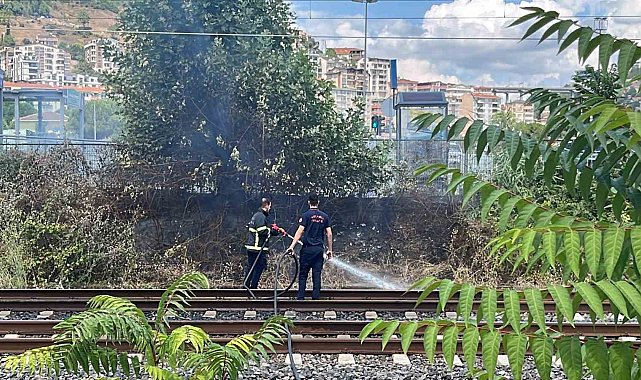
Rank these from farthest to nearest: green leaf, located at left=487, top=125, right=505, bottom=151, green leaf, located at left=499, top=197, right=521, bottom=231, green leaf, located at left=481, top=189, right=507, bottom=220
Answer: green leaf, located at left=487, top=125, right=505, bottom=151 → green leaf, located at left=481, top=189, right=507, bottom=220 → green leaf, located at left=499, top=197, right=521, bottom=231

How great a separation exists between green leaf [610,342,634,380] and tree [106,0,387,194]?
Answer: 14794 mm

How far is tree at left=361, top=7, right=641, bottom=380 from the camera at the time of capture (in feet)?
6.56

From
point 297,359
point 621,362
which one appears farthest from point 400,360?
point 621,362

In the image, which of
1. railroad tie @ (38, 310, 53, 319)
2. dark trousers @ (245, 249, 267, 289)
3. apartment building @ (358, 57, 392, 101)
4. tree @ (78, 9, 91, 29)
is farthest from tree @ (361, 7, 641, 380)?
tree @ (78, 9, 91, 29)

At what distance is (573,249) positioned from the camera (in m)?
2.05

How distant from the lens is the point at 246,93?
16.8m

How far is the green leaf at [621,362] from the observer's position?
2.07 meters

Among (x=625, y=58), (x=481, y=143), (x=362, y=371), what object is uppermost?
(x=625, y=58)

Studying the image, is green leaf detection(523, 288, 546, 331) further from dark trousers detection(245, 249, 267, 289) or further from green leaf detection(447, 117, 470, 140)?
dark trousers detection(245, 249, 267, 289)

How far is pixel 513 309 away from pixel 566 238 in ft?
0.89

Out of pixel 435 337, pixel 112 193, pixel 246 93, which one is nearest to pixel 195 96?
pixel 246 93

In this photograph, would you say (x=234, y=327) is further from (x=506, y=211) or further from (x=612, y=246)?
(x=612, y=246)

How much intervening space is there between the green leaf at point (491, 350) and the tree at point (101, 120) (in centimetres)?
1625

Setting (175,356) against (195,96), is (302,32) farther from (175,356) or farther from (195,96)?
(175,356)
